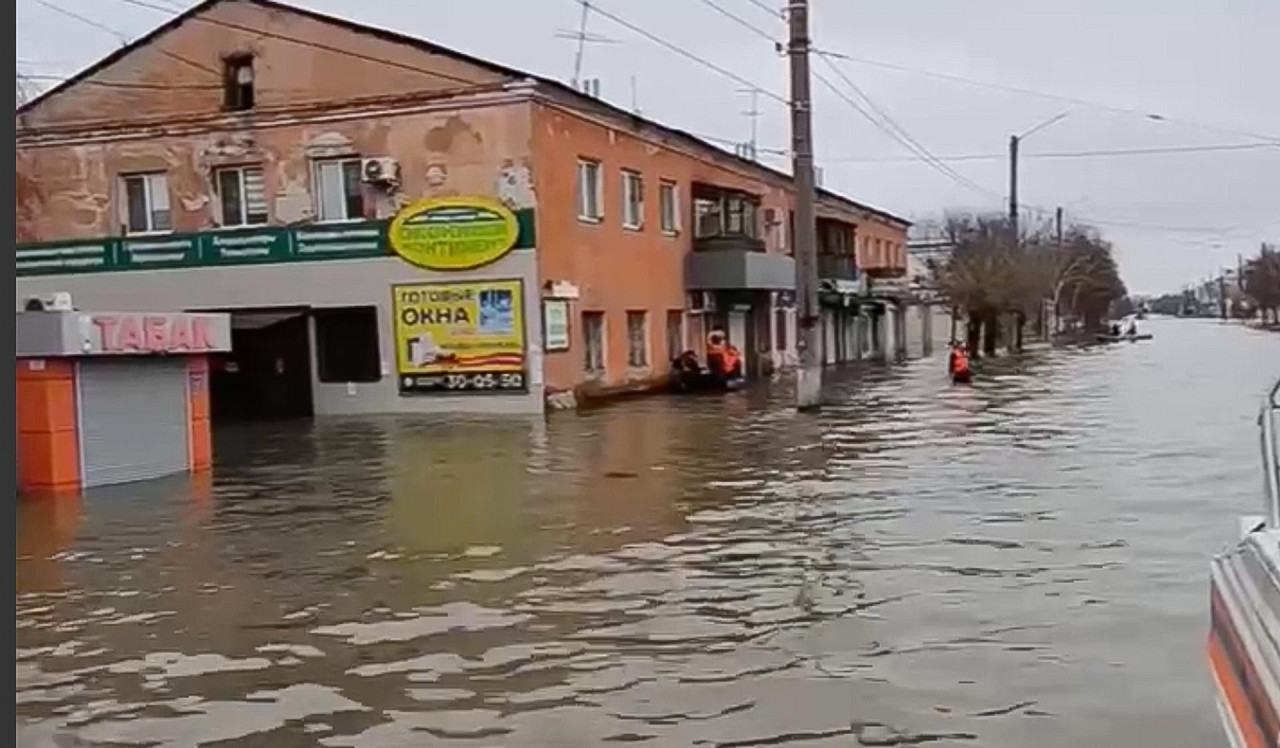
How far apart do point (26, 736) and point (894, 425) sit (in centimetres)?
1755

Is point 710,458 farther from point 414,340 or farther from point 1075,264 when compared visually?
point 1075,264

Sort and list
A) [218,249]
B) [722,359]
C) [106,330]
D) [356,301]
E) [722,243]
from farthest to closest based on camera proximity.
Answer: [722,243] → [722,359] → [218,249] → [356,301] → [106,330]

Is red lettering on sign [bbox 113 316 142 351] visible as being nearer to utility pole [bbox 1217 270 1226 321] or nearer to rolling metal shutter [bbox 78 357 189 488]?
rolling metal shutter [bbox 78 357 189 488]

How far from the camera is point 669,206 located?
35.5m

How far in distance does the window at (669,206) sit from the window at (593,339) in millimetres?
4798

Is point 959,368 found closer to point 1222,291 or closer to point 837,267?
point 837,267

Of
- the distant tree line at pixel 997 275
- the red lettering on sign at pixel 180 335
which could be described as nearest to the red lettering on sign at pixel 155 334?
the red lettering on sign at pixel 180 335

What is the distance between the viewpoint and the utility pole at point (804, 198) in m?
26.5

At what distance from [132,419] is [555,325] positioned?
11481mm

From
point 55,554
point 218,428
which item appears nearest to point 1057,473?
point 55,554

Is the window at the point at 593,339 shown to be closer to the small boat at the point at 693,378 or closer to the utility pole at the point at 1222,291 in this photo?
the small boat at the point at 693,378

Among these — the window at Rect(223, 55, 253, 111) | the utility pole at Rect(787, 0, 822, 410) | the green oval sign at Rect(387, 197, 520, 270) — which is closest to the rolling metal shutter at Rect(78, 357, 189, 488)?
the green oval sign at Rect(387, 197, 520, 270)

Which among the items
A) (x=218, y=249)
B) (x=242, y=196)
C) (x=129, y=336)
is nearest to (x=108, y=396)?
(x=129, y=336)

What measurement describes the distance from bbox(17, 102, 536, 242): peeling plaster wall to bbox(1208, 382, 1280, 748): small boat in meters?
23.5
